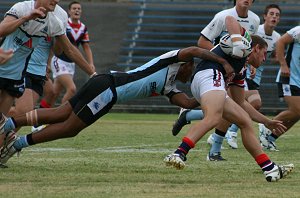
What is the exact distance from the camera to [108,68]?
27.0 m

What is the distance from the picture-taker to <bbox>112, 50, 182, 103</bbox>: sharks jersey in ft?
32.0

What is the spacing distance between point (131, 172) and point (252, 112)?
5.07 feet

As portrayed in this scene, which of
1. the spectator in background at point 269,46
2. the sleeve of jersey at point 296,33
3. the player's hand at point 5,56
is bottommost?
the spectator in background at point 269,46

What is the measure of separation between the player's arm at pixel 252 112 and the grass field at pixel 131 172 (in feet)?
1.81

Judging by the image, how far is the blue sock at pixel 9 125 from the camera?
1023cm

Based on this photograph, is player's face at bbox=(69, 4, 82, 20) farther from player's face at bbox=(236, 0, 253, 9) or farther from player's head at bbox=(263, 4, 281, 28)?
player's face at bbox=(236, 0, 253, 9)

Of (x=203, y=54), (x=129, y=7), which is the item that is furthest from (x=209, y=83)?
(x=129, y=7)

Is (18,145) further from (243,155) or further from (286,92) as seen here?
(286,92)

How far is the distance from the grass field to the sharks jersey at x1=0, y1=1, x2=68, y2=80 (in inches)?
43.7

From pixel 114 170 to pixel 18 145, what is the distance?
110 centimetres

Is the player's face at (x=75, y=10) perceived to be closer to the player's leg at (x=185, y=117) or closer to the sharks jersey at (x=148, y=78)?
the player's leg at (x=185, y=117)

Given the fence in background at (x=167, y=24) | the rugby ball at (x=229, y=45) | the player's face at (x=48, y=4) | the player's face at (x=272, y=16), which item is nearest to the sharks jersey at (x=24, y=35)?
the player's face at (x=48, y=4)

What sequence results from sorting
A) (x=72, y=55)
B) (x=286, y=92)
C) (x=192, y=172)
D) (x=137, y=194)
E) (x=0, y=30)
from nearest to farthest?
1. (x=137, y=194)
2. (x=0, y=30)
3. (x=192, y=172)
4. (x=72, y=55)
5. (x=286, y=92)

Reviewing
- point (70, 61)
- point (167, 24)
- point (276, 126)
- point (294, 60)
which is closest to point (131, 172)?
point (276, 126)
